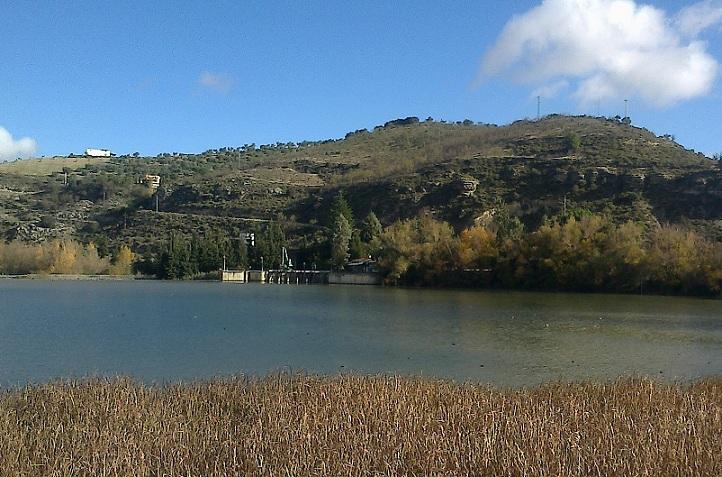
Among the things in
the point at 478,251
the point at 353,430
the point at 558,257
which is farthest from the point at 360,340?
the point at 478,251

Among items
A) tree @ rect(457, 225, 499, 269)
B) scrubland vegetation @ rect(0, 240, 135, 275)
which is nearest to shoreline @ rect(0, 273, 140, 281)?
scrubland vegetation @ rect(0, 240, 135, 275)

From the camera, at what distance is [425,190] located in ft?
437

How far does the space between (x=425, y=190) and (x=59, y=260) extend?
61926 millimetres

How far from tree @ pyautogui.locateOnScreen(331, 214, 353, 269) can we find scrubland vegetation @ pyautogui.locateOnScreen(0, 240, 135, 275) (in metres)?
34.4

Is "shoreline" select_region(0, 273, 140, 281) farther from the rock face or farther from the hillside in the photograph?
the rock face

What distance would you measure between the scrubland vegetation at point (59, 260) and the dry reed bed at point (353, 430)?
360 ft

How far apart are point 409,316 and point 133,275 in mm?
81770

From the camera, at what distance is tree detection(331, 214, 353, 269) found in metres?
116

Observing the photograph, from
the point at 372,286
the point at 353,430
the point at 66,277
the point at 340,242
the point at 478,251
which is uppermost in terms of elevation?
the point at 340,242

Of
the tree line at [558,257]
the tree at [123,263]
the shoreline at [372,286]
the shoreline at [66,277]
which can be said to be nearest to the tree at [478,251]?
the tree line at [558,257]

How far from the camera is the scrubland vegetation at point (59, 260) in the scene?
120 m

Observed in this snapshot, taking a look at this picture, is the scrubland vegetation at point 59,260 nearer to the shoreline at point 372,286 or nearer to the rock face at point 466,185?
the shoreline at point 372,286

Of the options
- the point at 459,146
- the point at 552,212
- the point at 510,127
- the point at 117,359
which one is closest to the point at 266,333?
the point at 117,359

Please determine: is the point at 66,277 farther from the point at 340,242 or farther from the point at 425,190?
the point at 425,190
